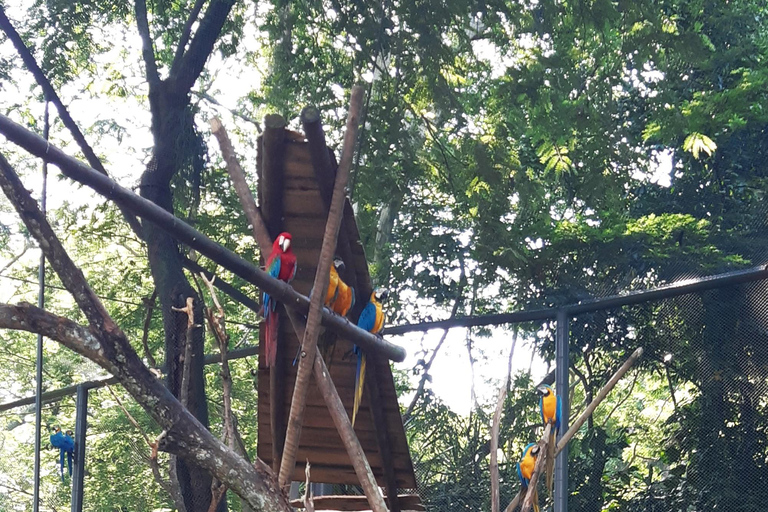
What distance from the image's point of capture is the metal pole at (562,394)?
3645mm

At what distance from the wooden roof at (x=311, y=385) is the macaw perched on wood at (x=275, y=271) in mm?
138

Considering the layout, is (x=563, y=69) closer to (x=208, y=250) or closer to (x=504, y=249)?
(x=504, y=249)

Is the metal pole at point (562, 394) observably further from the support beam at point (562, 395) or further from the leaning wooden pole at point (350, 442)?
the leaning wooden pole at point (350, 442)

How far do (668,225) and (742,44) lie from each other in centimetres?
194

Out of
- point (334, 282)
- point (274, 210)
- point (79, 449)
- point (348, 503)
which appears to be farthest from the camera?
point (79, 449)

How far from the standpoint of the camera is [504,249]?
5.67 meters

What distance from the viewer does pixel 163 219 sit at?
7.29 ft

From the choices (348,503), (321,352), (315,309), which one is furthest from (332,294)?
(348,503)

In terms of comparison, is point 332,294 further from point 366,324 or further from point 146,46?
point 146,46

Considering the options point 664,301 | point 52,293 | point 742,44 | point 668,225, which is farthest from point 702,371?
point 52,293

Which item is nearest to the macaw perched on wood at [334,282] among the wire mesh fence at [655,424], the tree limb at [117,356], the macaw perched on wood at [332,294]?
the macaw perched on wood at [332,294]

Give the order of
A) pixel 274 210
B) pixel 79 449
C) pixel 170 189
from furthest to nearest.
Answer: pixel 170 189 < pixel 79 449 < pixel 274 210

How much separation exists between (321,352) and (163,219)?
1064 mm

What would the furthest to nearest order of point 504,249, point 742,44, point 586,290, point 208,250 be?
point 742,44 < point 504,249 < point 586,290 < point 208,250
